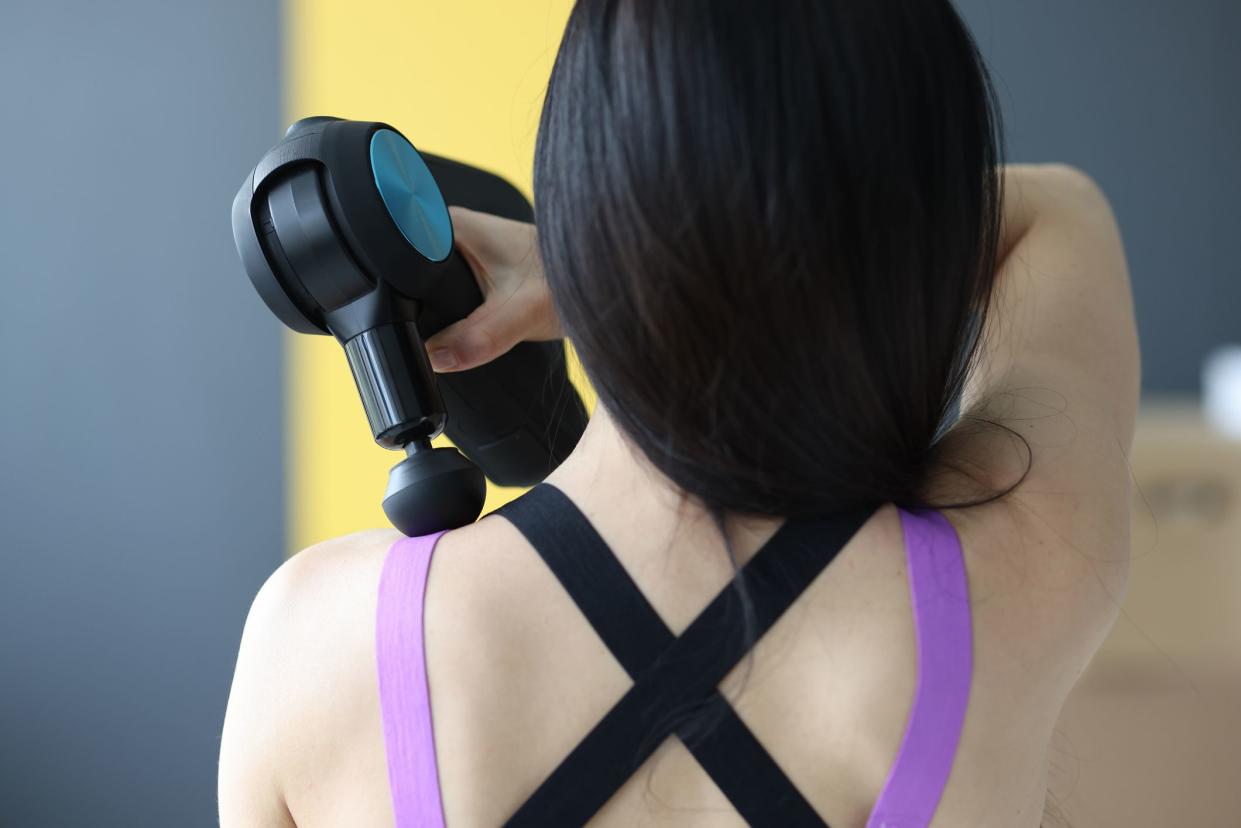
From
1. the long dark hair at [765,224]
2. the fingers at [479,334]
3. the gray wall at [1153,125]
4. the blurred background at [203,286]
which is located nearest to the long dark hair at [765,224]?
the long dark hair at [765,224]

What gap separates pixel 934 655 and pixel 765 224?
27 centimetres

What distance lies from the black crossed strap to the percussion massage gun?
90 mm

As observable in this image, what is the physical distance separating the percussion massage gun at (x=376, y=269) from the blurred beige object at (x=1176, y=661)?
1410mm

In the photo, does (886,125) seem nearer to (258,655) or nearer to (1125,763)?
(258,655)

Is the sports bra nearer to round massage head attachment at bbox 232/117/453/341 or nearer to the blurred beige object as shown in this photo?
round massage head attachment at bbox 232/117/453/341

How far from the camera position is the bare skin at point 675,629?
1.93 feet

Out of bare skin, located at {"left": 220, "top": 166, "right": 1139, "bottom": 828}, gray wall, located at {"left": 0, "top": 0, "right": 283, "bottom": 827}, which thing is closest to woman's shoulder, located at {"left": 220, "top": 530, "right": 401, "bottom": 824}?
bare skin, located at {"left": 220, "top": 166, "right": 1139, "bottom": 828}

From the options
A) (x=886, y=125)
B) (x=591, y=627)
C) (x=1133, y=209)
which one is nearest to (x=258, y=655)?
(x=591, y=627)

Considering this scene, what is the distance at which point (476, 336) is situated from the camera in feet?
2.56

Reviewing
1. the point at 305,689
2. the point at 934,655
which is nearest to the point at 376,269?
the point at 305,689

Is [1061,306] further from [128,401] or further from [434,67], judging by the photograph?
[128,401]

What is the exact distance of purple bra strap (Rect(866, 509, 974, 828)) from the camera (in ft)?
1.94

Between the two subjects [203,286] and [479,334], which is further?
[203,286]

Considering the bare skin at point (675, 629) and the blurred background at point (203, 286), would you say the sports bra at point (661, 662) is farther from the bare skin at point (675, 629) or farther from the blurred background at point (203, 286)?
the blurred background at point (203, 286)
